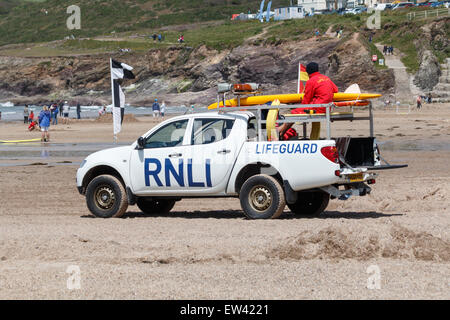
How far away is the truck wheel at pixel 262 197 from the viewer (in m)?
12.4

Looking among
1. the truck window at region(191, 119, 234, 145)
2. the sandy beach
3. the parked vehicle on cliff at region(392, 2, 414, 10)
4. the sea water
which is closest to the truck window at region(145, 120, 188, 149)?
the truck window at region(191, 119, 234, 145)

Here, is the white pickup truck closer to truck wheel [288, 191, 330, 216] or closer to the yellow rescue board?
truck wheel [288, 191, 330, 216]

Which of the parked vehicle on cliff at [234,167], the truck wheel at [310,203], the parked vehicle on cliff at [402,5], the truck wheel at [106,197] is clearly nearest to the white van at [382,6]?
the parked vehicle on cliff at [402,5]

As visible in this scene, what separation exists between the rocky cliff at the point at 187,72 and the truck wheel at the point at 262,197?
5694 centimetres

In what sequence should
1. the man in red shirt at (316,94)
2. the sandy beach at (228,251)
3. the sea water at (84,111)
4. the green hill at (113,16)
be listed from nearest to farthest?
the sandy beach at (228,251) < the man in red shirt at (316,94) < the sea water at (84,111) < the green hill at (113,16)

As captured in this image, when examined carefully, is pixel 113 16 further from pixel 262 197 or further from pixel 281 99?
pixel 262 197

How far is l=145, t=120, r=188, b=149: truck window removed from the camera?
13.2 metres

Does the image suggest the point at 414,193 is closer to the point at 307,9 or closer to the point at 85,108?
the point at 85,108

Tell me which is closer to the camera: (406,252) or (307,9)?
(406,252)

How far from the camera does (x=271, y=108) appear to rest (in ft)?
41.0

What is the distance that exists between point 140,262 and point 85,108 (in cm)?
7821

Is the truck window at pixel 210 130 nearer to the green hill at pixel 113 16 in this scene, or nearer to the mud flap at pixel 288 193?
the mud flap at pixel 288 193

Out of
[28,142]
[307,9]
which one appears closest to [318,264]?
[28,142]

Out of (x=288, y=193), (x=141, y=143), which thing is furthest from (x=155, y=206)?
(x=288, y=193)
